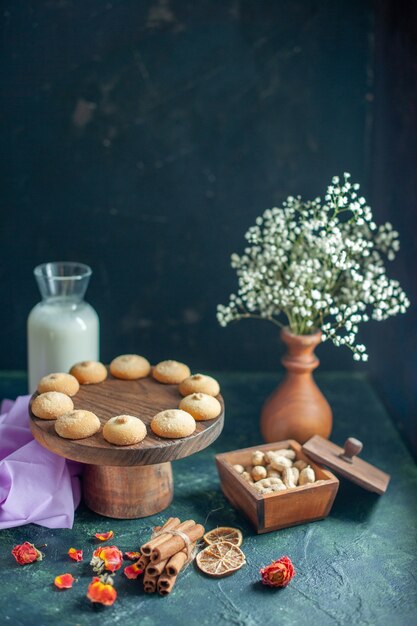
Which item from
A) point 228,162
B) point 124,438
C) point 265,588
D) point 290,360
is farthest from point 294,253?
point 265,588

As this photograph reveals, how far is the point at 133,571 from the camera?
1291mm

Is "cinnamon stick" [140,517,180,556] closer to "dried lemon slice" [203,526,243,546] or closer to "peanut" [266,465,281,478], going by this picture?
"dried lemon slice" [203,526,243,546]

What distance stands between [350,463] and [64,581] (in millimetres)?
590

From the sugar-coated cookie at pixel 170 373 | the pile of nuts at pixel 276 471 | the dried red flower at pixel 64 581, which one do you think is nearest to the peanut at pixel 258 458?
the pile of nuts at pixel 276 471

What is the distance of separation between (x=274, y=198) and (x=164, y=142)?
0.31 m

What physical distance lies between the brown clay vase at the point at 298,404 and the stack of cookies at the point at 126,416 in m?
0.20

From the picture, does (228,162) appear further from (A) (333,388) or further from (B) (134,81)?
(A) (333,388)

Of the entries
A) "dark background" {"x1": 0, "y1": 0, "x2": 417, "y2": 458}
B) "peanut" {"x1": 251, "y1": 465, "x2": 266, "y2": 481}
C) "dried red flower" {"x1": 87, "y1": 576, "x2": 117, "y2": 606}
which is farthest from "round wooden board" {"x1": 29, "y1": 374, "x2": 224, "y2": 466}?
"dark background" {"x1": 0, "y1": 0, "x2": 417, "y2": 458}

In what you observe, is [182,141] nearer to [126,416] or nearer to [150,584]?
[126,416]

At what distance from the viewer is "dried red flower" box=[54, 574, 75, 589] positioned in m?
1.26

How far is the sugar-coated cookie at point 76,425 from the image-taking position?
137 cm

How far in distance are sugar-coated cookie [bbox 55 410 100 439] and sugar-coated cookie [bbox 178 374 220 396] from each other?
218 mm

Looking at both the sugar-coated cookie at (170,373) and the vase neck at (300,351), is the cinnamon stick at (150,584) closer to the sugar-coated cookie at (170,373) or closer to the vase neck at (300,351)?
the sugar-coated cookie at (170,373)

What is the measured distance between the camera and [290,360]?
1.70 meters
